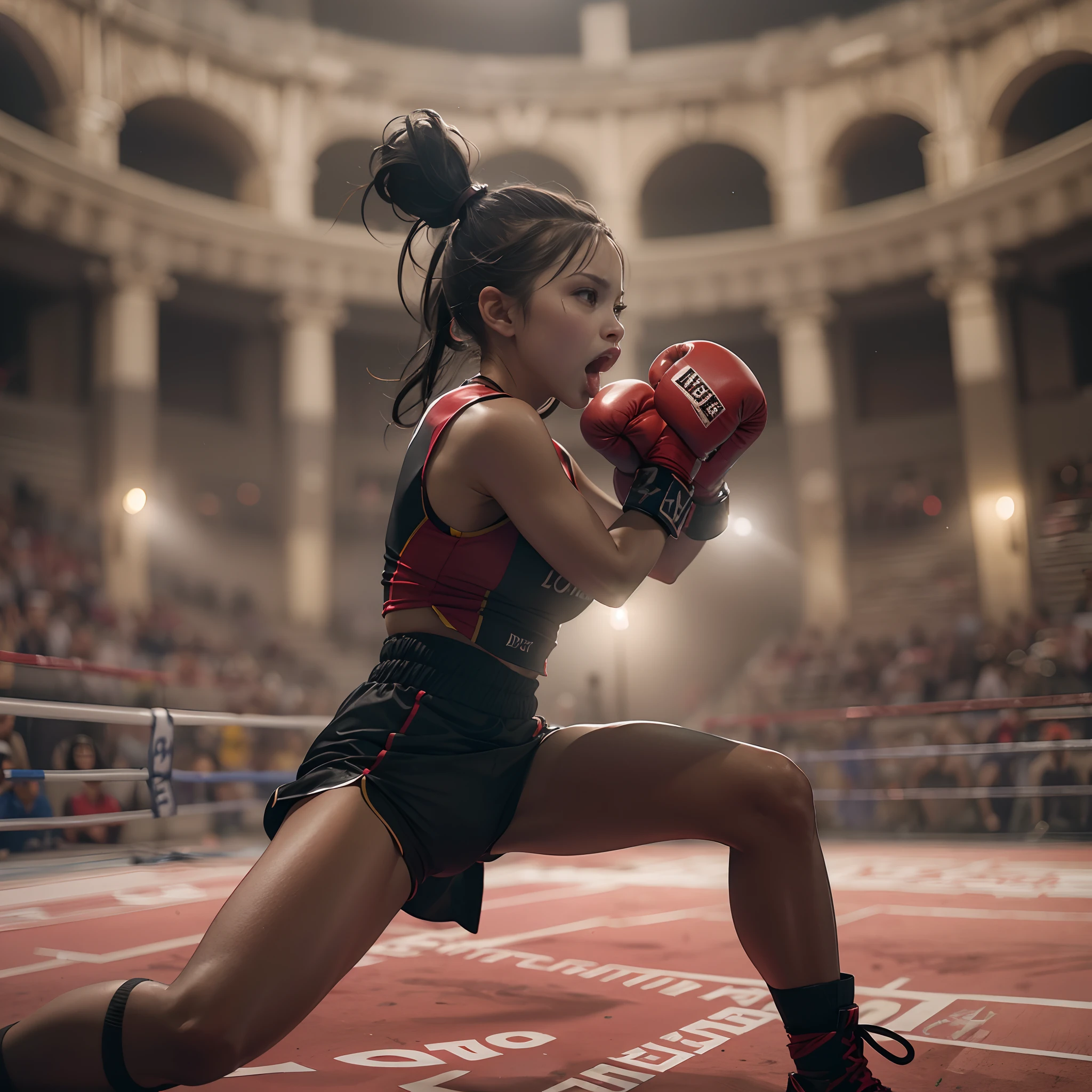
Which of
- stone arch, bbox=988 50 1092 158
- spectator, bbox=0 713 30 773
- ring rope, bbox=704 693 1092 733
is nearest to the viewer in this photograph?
spectator, bbox=0 713 30 773

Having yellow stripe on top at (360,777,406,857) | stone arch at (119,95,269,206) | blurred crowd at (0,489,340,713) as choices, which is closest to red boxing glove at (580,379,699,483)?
yellow stripe on top at (360,777,406,857)

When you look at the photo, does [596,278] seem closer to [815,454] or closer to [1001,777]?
[1001,777]

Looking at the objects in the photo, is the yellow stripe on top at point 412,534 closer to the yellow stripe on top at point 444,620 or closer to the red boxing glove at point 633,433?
the yellow stripe on top at point 444,620

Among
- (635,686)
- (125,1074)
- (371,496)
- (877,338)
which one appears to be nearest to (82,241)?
(371,496)

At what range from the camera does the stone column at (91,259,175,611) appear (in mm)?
10539

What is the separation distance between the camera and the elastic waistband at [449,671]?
4.57ft

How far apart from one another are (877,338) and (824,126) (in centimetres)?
271

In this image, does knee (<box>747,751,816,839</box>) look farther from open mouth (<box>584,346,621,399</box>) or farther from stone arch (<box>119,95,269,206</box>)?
stone arch (<box>119,95,269,206</box>)

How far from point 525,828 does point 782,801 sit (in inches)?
14.3

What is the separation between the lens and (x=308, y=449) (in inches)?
478

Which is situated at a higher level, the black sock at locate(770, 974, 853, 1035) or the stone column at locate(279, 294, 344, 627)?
the stone column at locate(279, 294, 344, 627)

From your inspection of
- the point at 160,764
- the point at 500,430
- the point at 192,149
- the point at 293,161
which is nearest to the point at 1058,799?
the point at 160,764

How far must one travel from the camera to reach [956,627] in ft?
32.0

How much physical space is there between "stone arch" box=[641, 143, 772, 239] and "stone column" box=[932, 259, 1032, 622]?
367 cm
